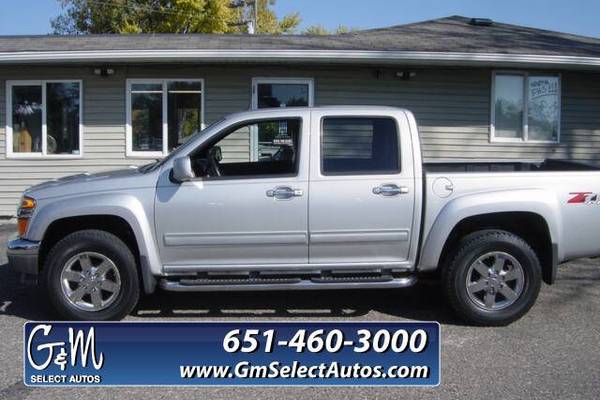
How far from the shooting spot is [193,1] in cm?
2636

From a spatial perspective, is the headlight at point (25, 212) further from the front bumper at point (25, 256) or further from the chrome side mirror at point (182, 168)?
the chrome side mirror at point (182, 168)

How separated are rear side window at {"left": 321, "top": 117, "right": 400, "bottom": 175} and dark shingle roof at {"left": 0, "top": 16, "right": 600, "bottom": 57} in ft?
17.6

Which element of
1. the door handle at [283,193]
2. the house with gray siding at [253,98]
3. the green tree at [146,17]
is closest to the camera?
the door handle at [283,193]

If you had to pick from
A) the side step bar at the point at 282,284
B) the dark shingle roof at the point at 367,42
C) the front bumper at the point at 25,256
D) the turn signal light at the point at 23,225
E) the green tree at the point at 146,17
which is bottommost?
the side step bar at the point at 282,284

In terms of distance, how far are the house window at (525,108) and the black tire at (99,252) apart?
8484 mm

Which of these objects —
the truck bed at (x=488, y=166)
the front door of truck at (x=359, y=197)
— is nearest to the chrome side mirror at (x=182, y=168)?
the front door of truck at (x=359, y=197)

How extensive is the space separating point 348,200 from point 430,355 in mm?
1750

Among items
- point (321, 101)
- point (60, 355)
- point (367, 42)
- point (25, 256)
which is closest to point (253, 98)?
point (321, 101)

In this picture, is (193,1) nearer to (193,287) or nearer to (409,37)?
(409,37)

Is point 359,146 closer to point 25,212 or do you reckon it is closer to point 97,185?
point 97,185

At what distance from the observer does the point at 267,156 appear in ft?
20.9

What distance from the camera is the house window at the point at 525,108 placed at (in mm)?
11820

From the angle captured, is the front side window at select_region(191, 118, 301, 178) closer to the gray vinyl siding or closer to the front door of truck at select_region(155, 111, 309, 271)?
the front door of truck at select_region(155, 111, 309, 271)

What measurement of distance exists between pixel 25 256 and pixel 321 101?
23.4ft
